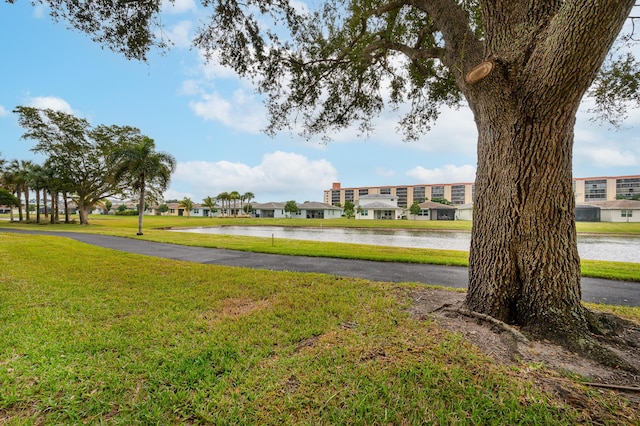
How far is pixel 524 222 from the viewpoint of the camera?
10.6 feet

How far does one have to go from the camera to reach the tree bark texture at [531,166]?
9.35 ft

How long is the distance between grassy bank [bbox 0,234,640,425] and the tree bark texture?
105cm

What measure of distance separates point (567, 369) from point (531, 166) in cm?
213

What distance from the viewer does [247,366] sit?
267 centimetres

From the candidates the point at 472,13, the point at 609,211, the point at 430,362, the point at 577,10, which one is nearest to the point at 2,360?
the point at 430,362

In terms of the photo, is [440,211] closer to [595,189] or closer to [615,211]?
[615,211]

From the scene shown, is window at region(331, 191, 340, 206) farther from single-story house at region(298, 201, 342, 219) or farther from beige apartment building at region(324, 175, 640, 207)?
single-story house at region(298, 201, 342, 219)

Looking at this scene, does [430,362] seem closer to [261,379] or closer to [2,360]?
[261,379]

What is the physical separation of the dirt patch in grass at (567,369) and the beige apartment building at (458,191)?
54939 mm

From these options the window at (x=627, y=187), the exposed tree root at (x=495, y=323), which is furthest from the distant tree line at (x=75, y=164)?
the window at (x=627, y=187)

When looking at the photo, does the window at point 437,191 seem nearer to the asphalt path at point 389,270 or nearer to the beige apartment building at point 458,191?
the beige apartment building at point 458,191

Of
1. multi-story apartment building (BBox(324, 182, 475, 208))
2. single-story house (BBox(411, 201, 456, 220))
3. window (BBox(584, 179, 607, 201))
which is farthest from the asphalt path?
window (BBox(584, 179, 607, 201))

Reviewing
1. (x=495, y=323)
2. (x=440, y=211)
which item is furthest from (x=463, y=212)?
(x=495, y=323)

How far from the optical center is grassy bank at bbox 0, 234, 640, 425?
6.74 feet
